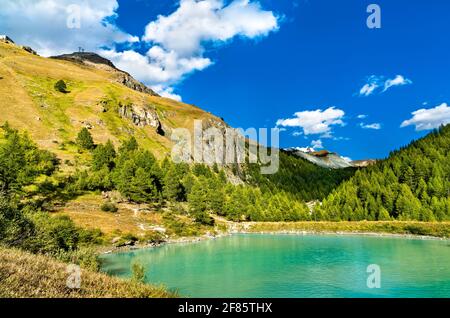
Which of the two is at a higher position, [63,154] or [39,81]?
[39,81]

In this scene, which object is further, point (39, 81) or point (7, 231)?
point (39, 81)

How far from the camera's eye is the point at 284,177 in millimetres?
197500

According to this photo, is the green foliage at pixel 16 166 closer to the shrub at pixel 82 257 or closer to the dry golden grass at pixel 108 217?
the dry golden grass at pixel 108 217

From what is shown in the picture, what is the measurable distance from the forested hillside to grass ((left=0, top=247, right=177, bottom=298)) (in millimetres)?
99547

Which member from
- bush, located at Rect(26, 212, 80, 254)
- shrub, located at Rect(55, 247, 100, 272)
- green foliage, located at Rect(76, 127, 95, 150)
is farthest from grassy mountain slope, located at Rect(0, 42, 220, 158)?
shrub, located at Rect(55, 247, 100, 272)

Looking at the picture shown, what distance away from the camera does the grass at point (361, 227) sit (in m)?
82.7

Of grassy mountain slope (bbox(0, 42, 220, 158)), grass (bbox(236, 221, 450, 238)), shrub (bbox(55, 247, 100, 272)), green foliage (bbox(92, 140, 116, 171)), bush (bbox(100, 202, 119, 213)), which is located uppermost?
grassy mountain slope (bbox(0, 42, 220, 158))

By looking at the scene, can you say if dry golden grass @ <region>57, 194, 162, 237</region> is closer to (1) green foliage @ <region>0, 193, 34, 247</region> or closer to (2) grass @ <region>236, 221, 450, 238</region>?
(1) green foliage @ <region>0, 193, 34, 247</region>

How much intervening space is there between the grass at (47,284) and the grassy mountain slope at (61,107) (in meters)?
104

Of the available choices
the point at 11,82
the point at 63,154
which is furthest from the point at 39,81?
the point at 63,154

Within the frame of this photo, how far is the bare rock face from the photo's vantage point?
16999 centimetres

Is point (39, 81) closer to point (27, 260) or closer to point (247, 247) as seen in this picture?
point (247, 247)

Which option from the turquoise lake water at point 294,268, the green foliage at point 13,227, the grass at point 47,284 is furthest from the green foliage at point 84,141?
the grass at point 47,284

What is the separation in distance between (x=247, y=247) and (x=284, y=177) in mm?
130649
